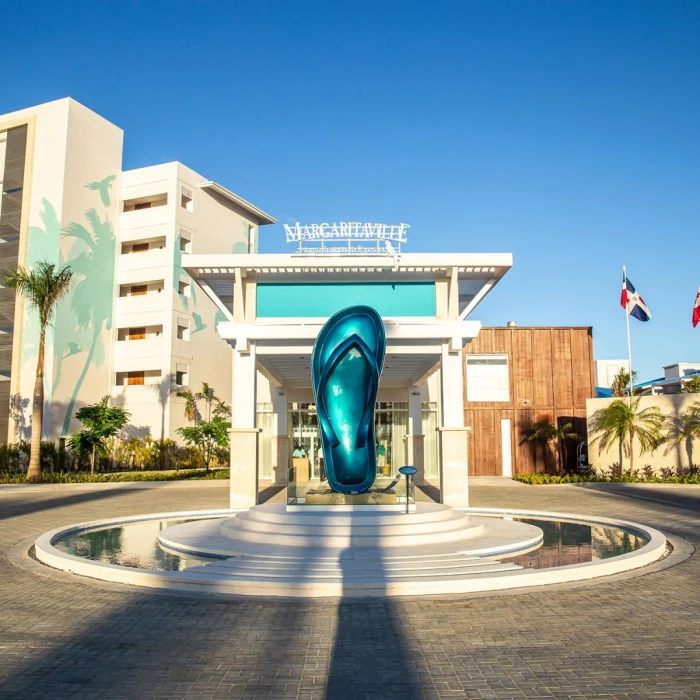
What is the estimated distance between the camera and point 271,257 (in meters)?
20.4

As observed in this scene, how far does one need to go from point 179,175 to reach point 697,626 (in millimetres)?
45228

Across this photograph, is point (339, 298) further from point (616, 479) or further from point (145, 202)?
point (145, 202)

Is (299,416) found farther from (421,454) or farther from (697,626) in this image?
(697,626)

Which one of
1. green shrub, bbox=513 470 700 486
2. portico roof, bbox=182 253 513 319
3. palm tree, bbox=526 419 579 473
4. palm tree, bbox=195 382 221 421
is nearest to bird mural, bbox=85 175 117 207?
palm tree, bbox=195 382 221 421

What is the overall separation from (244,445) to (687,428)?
1924 centimetres

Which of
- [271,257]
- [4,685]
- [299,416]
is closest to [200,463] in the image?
[299,416]

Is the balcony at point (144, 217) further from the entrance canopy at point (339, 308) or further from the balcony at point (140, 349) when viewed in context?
the entrance canopy at point (339, 308)

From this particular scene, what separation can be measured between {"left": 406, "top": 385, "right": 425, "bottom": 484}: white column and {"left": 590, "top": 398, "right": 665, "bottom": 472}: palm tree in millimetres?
7927

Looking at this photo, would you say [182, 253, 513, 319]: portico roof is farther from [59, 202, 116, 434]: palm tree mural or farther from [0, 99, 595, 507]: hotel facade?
[59, 202, 116, 434]: palm tree mural

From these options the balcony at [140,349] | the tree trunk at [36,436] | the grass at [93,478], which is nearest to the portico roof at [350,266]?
the tree trunk at [36,436]

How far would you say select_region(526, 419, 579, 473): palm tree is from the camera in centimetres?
3450

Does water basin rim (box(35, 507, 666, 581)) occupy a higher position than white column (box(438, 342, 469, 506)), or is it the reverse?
white column (box(438, 342, 469, 506))

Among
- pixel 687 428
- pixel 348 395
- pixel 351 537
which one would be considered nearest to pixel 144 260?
pixel 687 428

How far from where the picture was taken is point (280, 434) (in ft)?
103
